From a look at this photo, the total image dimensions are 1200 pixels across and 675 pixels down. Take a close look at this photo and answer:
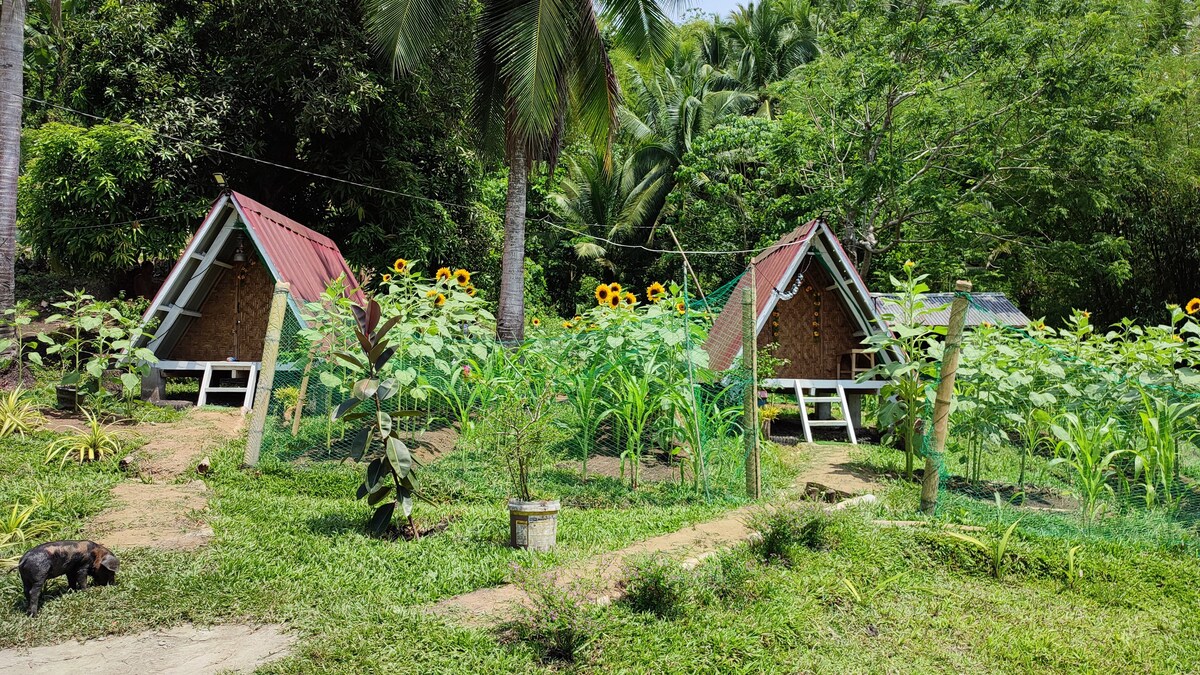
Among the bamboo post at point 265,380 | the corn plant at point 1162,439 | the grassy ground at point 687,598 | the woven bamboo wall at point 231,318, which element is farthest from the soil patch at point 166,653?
the woven bamboo wall at point 231,318

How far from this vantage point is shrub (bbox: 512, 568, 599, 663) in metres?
3.50

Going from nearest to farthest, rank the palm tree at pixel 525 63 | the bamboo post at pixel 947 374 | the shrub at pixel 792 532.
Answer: the shrub at pixel 792 532 < the bamboo post at pixel 947 374 < the palm tree at pixel 525 63

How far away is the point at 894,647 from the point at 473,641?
1.98 m

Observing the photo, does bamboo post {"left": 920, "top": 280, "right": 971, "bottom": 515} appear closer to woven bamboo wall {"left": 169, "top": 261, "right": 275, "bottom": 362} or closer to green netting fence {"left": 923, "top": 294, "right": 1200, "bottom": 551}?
green netting fence {"left": 923, "top": 294, "right": 1200, "bottom": 551}

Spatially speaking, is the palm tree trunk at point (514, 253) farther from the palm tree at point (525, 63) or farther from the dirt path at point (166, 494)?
the dirt path at point (166, 494)

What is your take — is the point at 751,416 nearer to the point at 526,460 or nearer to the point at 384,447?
the point at 526,460

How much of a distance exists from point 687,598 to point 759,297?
6.22 meters

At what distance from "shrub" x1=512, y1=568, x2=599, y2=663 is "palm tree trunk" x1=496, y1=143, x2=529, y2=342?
27.6 feet

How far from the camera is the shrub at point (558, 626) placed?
350 cm

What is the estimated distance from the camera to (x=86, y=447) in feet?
22.7

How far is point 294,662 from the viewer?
336 cm

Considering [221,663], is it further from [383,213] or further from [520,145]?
[383,213]

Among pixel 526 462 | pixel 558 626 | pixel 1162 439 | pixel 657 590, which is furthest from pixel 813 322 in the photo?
pixel 558 626

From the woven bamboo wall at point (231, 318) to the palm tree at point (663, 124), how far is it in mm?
14749
